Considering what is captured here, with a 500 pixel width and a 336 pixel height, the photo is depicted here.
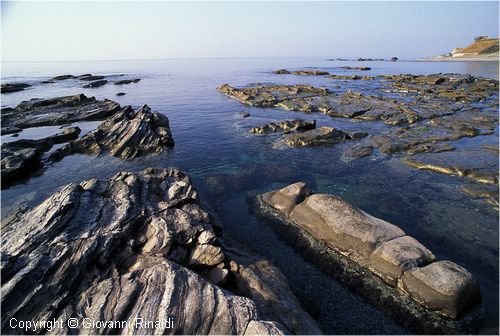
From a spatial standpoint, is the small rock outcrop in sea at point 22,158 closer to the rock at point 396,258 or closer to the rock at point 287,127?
the rock at point 287,127

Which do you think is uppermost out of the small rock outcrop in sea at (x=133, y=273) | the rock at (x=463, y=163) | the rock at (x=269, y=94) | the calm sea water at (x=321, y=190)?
the small rock outcrop in sea at (x=133, y=273)

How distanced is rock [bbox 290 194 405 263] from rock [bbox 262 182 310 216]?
59 cm

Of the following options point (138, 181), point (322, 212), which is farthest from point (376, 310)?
point (138, 181)

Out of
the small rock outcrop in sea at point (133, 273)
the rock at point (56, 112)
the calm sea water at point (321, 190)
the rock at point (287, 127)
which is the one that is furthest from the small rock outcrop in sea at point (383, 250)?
the rock at point (56, 112)

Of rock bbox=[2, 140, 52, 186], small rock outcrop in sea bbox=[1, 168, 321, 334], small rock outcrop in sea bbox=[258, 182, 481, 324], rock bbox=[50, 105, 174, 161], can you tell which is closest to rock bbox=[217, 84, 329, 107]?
rock bbox=[50, 105, 174, 161]

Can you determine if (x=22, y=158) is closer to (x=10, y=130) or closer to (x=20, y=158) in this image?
(x=20, y=158)

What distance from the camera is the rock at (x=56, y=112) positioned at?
4097 cm

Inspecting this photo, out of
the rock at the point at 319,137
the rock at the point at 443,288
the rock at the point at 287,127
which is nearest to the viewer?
the rock at the point at 443,288

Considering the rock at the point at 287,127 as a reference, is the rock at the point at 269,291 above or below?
above

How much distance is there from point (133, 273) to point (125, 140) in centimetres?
2322

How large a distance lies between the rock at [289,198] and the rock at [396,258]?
5509 millimetres

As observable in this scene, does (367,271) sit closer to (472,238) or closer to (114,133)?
(472,238)

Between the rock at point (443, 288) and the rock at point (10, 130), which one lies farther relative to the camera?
the rock at point (10, 130)

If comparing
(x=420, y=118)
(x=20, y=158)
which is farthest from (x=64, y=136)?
(x=420, y=118)
